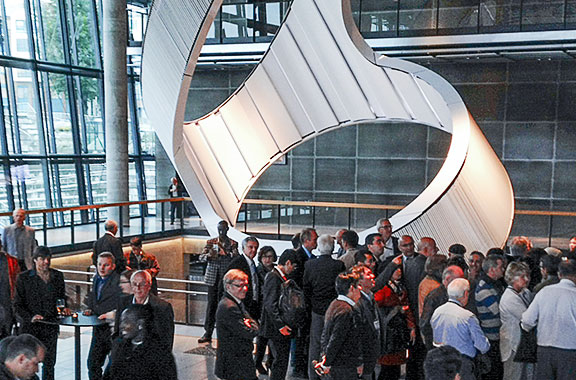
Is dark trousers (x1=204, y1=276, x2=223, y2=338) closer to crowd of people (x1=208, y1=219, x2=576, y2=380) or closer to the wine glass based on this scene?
crowd of people (x1=208, y1=219, x2=576, y2=380)

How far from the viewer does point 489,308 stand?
6891 millimetres

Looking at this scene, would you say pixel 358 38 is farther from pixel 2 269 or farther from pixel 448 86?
pixel 2 269

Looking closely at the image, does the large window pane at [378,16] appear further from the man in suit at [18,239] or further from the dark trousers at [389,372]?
the dark trousers at [389,372]

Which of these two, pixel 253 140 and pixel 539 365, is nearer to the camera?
pixel 539 365

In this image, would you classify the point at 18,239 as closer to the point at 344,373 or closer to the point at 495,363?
the point at 344,373

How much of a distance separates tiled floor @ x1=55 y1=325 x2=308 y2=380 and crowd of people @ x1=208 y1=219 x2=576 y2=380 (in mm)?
646

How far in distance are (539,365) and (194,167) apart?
904 centimetres

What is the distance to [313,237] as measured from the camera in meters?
8.42

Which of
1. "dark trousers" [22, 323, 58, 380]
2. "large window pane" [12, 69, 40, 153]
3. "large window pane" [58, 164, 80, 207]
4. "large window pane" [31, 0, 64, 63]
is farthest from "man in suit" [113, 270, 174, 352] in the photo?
"large window pane" [31, 0, 64, 63]

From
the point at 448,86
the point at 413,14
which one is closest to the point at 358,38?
the point at 448,86

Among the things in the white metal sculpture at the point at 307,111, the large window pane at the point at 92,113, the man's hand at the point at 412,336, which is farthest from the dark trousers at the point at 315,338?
the large window pane at the point at 92,113

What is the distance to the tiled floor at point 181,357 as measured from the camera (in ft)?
27.8

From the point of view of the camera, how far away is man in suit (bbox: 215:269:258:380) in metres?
6.25

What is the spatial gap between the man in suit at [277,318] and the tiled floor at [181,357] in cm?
100
